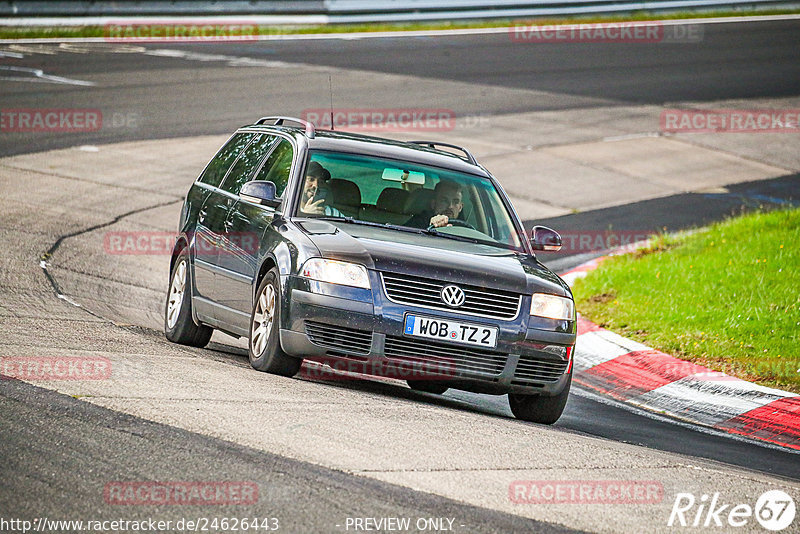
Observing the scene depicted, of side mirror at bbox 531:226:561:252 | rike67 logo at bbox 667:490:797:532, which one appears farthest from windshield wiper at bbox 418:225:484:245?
rike67 logo at bbox 667:490:797:532

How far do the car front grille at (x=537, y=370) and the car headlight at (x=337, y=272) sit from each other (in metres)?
1.11

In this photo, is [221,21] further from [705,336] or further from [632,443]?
[632,443]

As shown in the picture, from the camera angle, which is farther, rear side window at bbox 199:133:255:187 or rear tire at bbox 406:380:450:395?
rear side window at bbox 199:133:255:187

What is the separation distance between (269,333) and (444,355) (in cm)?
114

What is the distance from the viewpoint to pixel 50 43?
28.5 metres

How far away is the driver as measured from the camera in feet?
27.6

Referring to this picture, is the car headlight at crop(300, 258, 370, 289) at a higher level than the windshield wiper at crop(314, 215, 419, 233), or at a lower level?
lower

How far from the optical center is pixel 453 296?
733 centimetres

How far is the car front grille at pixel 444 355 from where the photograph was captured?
7277mm

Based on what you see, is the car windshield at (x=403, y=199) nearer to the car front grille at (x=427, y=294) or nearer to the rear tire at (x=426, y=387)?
the car front grille at (x=427, y=294)

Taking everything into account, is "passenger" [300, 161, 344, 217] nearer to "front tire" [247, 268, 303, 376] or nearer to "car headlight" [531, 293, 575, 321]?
"front tire" [247, 268, 303, 376]

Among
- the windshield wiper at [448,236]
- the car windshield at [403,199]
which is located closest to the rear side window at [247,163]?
the car windshield at [403,199]

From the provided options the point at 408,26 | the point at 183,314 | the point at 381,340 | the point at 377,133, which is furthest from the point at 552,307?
the point at 408,26

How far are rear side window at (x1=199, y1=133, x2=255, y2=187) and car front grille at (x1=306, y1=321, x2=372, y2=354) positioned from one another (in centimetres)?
260
